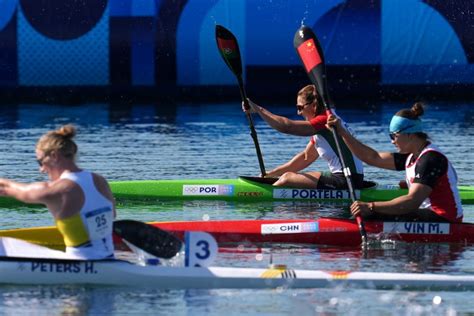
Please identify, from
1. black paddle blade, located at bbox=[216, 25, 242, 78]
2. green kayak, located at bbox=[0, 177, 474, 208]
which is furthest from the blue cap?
black paddle blade, located at bbox=[216, 25, 242, 78]

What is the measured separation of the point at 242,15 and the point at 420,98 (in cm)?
453

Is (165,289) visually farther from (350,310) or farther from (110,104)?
(110,104)

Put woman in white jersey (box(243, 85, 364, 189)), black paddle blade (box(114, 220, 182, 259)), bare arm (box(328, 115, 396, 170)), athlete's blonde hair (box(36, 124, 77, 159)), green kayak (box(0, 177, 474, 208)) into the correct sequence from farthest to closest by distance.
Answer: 1. green kayak (box(0, 177, 474, 208))
2. woman in white jersey (box(243, 85, 364, 189))
3. bare arm (box(328, 115, 396, 170))
4. black paddle blade (box(114, 220, 182, 259))
5. athlete's blonde hair (box(36, 124, 77, 159))

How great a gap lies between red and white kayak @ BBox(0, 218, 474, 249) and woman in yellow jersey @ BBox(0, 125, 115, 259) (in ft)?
7.85

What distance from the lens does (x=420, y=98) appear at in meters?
29.6

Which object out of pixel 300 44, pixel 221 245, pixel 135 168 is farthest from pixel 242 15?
pixel 221 245

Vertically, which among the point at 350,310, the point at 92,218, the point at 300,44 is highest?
the point at 300,44

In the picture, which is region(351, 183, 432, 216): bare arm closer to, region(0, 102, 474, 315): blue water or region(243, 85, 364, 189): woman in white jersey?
region(0, 102, 474, 315): blue water

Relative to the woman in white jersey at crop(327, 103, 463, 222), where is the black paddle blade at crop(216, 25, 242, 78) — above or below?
above

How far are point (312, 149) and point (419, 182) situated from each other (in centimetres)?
376

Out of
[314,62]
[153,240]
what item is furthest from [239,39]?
[153,240]

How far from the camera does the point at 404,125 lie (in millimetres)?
11977

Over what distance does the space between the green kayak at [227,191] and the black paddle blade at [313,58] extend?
5.81 ft

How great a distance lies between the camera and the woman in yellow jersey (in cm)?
976
